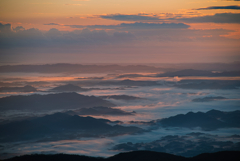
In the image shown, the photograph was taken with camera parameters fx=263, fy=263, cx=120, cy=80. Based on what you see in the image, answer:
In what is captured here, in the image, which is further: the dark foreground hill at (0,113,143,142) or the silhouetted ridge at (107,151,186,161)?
the dark foreground hill at (0,113,143,142)

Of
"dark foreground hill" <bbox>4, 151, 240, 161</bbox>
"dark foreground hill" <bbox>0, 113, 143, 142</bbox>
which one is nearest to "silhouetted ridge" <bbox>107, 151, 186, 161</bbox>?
"dark foreground hill" <bbox>4, 151, 240, 161</bbox>

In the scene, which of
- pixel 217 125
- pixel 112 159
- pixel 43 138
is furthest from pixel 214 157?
pixel 217 125

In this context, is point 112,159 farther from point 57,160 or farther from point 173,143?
point 173,143

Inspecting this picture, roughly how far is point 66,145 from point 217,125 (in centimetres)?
11418

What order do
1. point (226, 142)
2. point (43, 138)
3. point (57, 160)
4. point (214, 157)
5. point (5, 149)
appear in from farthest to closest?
point (43, 138) → point (226, 142) → point (5, 149) → point (57, 160) → point (214, 157)

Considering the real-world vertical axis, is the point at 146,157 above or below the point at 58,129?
below

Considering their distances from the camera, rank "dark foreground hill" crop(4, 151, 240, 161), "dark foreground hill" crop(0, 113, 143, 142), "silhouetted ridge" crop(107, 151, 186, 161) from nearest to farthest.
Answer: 1. "dark foreground hill" crop(4, 151, 240, 161)
2. "silhouetted ridge" crop(107, 151, 186, 161)
3. "dark foreground hill" crop(0, 113, 143, 142)

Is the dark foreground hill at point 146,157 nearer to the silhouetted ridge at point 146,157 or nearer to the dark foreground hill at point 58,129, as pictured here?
the silhouetted ridge at point 146,157

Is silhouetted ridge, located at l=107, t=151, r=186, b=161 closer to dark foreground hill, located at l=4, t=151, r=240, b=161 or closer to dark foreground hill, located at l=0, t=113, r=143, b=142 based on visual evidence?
dark foreground hill, located at l=4, t=151, r=240, b=161

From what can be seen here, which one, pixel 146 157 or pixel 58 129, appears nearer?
pixel 146 157

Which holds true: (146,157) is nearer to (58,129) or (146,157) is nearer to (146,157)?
(146,157)

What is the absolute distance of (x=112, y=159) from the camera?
68562 mm

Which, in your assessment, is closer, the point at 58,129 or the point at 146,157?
the point at 146,157

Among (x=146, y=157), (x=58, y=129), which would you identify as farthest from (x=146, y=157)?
(x=58, y=129)
